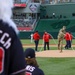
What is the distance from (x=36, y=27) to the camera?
5691cm

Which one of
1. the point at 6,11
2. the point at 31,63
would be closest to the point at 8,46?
the point at 6,11

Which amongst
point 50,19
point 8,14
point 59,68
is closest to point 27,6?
point 50,19

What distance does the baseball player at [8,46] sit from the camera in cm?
251

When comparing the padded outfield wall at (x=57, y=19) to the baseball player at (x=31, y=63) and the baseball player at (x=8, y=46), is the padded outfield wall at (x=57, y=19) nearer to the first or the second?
the baseball player at (x=31, y=63)

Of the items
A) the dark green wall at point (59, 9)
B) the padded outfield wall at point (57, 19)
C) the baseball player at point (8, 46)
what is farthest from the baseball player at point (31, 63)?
the dark green wall at point (59, 9)

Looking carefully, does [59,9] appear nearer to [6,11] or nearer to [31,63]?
[31,63]

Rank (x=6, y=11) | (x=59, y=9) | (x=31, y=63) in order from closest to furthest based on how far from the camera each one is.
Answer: (x=6, y=11)
(x=31, y=63)
(x=59, y=9)

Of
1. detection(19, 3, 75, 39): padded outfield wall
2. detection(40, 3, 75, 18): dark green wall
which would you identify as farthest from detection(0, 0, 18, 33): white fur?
detection(40, 3, 75, 18): dark green wall

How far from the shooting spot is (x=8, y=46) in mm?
2525

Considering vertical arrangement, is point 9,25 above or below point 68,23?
above

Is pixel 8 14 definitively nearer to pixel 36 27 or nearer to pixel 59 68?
pixel 59 68

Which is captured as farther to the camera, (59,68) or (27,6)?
(27,6)

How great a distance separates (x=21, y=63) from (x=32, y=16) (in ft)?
207

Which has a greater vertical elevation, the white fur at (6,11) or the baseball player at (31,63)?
the white fur at (6,11)
